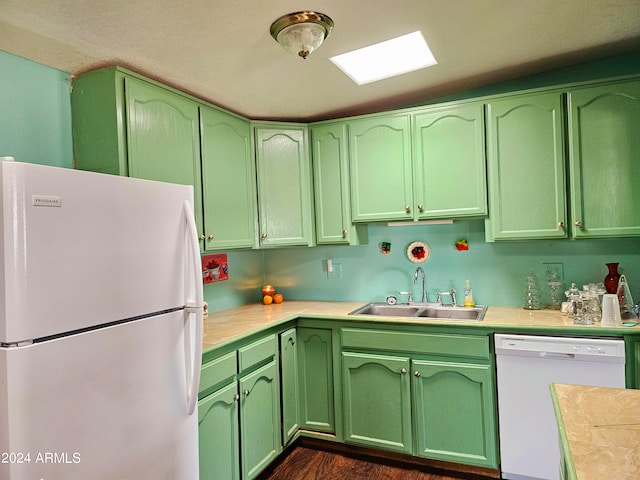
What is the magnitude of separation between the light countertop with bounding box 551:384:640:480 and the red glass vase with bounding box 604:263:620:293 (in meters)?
1.27

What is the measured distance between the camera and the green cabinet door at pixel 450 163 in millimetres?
2424

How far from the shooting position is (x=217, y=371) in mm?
1929

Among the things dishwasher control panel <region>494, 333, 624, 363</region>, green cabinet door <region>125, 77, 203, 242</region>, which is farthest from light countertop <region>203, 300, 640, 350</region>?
green cabinet door <region>125, 77, 203, 242</region>

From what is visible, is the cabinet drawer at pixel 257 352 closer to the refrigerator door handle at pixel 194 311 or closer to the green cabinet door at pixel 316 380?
the green cabinet door at pixel 316 380

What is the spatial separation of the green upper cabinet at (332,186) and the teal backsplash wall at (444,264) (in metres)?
0.29

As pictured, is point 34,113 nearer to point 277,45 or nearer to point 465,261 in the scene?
point 277,45

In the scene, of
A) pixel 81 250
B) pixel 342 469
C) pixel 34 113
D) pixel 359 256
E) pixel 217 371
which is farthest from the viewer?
pixel 359 256

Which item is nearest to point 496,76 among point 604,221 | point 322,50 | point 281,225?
point 604,221

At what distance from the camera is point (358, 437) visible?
8.15 feet

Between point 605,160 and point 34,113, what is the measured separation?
2.86m

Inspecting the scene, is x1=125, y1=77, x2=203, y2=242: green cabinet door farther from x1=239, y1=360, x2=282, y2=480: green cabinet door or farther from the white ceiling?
x1=239, y1=360, x2=282, y2=480: green cabinet door

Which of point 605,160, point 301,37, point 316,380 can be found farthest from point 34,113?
point 605,160

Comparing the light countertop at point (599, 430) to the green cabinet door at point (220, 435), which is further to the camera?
the green cabinet door at point (220, 435)

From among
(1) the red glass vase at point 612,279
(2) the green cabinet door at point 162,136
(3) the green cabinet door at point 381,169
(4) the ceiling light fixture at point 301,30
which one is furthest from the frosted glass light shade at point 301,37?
(1) the red glass vase at point 612,279
